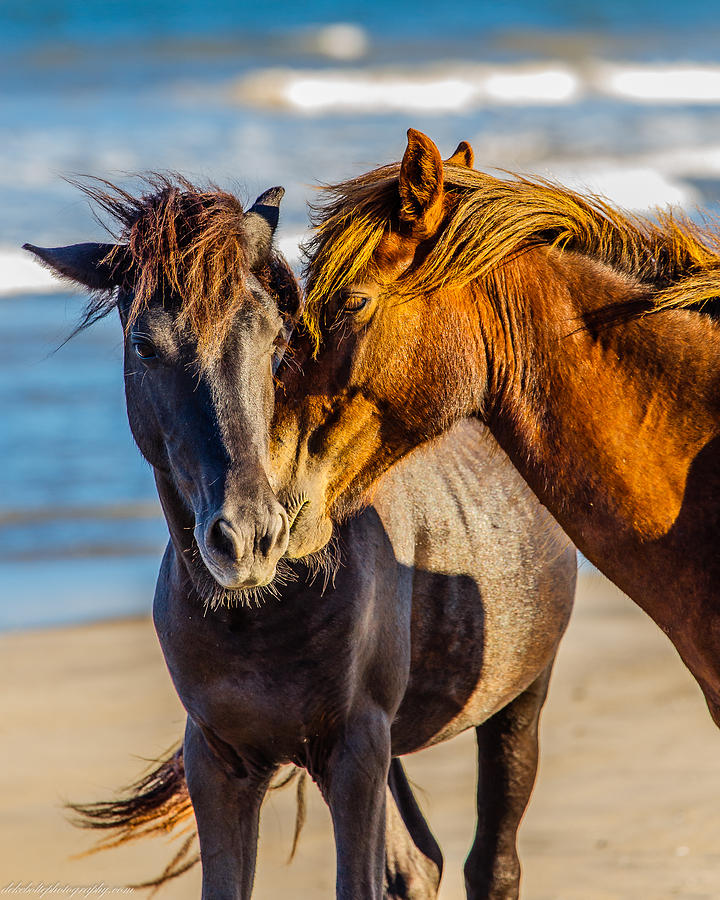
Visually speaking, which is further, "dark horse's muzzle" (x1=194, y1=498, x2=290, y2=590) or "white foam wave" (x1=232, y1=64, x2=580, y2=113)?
"white foam wave" (x1=232, y1=64, x2=580, y2=113)

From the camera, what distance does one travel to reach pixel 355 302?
105 inches

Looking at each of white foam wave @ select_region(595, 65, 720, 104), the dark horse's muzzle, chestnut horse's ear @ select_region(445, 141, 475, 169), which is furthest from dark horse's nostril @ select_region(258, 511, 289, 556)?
white foam wave @ select_region(595, 65, 720, 104)

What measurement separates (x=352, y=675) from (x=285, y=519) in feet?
2.14

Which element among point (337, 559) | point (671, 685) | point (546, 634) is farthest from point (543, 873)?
point (337, 559)

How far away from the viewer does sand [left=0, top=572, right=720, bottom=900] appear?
4.61 metres

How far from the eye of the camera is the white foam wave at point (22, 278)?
14.4 m

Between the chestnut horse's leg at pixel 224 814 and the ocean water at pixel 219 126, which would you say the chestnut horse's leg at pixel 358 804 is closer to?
the chestnut horse's leg at pixel 224 814

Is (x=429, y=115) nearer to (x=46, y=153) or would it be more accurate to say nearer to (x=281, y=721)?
(x=46, y=153)

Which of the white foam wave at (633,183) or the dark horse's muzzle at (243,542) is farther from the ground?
the dark horse's muzzle at (243,542)

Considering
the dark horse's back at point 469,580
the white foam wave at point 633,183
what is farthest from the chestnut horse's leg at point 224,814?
the white foam wave at point 633,183

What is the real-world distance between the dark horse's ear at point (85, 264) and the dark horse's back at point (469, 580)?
104cm

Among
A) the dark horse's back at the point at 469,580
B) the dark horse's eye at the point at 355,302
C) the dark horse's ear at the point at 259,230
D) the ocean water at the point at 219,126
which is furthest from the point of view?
the ocean water at the point at 219,126

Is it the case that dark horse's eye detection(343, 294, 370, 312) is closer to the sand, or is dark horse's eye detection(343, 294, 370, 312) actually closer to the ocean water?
the ocean water

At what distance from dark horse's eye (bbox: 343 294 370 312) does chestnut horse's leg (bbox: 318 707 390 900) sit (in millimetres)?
1106
